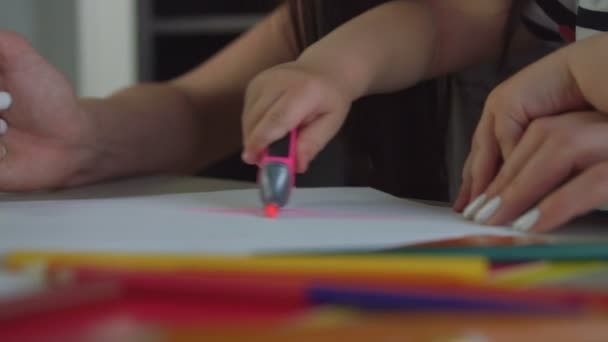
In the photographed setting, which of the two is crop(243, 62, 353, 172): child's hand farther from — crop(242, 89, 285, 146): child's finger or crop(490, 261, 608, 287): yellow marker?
crop(490, 261, 608, 287): yellow marker

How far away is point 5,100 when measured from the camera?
0.57 m

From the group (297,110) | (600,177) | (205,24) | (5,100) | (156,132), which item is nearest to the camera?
(600,177)

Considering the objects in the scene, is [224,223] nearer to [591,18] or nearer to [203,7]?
[591,18]

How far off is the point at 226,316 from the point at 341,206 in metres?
0.26

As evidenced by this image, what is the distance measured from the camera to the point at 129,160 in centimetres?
67

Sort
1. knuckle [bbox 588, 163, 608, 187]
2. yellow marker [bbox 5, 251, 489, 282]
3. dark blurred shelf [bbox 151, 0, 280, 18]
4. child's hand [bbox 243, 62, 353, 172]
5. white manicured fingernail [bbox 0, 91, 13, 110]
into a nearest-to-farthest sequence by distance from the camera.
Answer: yellow marker [bbox 5, 251, 489, 282]
knuckle [bbox 588, 163, 608, 187]
child's hand [bbox 243, 62, 353, 172]
white manicured fingernail [bbox 0, 91, 13, 110]
dark blurred shelf [bbox 151, 0, 280, 18]

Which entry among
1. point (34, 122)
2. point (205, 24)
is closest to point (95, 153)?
point (34, 122)

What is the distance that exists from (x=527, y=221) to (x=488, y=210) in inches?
1.3

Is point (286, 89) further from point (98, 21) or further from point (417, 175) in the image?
point (98, 21)

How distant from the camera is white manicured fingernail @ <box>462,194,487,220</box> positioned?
0.42 meters

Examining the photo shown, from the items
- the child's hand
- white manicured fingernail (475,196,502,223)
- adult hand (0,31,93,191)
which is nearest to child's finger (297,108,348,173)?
the child's hand

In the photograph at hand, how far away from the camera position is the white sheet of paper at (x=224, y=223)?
13.0 inches

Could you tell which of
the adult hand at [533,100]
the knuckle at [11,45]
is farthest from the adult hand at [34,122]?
the adult hand at [533,100]

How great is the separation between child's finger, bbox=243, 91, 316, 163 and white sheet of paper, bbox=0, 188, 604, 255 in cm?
4
